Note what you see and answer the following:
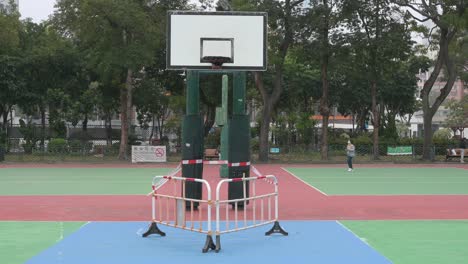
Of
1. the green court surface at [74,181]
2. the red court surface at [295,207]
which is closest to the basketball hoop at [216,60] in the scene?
the red court surface at [295,207]

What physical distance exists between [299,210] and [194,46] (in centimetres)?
497

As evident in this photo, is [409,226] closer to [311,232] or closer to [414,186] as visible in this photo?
[311,232]

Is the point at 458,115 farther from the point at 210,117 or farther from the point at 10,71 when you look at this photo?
the point at 10,71

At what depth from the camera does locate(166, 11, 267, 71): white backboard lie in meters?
13.9

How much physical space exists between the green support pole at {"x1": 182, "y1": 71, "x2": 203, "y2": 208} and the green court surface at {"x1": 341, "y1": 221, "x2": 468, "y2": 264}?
3.77 meters

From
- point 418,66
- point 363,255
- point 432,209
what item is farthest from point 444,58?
point 363,255

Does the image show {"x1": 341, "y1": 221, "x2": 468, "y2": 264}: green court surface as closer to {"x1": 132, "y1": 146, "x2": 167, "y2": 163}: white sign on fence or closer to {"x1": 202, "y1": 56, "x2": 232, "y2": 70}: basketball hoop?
{"x1": 202, "y1": 56, "x2": 232, "y2": 70}: basketball hoop

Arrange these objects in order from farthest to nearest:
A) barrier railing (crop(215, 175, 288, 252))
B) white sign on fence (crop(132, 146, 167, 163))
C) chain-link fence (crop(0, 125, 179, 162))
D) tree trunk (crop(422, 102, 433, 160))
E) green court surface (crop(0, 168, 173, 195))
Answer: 1. chain-link fence (crop(0, 125, 179, 162))
2. tree trunk (crop(422, 102, 433, 160))
3. white sign on fence (crop(132, 146, 167, 163))
4. green court surface (crop(0, 168, 173, 195))
5. barrier railing (crop(215, 175, 288, 252))

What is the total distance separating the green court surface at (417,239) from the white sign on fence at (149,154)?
2479 cm

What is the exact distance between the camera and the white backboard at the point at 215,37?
13898 millimetres

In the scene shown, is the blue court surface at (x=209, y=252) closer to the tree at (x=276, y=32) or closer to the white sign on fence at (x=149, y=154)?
the tree at (x=276, y=32)

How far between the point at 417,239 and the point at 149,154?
2714 cm

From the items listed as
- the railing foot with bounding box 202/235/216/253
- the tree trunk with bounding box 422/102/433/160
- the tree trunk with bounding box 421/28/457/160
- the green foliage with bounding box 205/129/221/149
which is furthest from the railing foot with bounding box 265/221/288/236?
the green foliage with bounding box 205/129/221/149

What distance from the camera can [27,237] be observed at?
11094 mm
